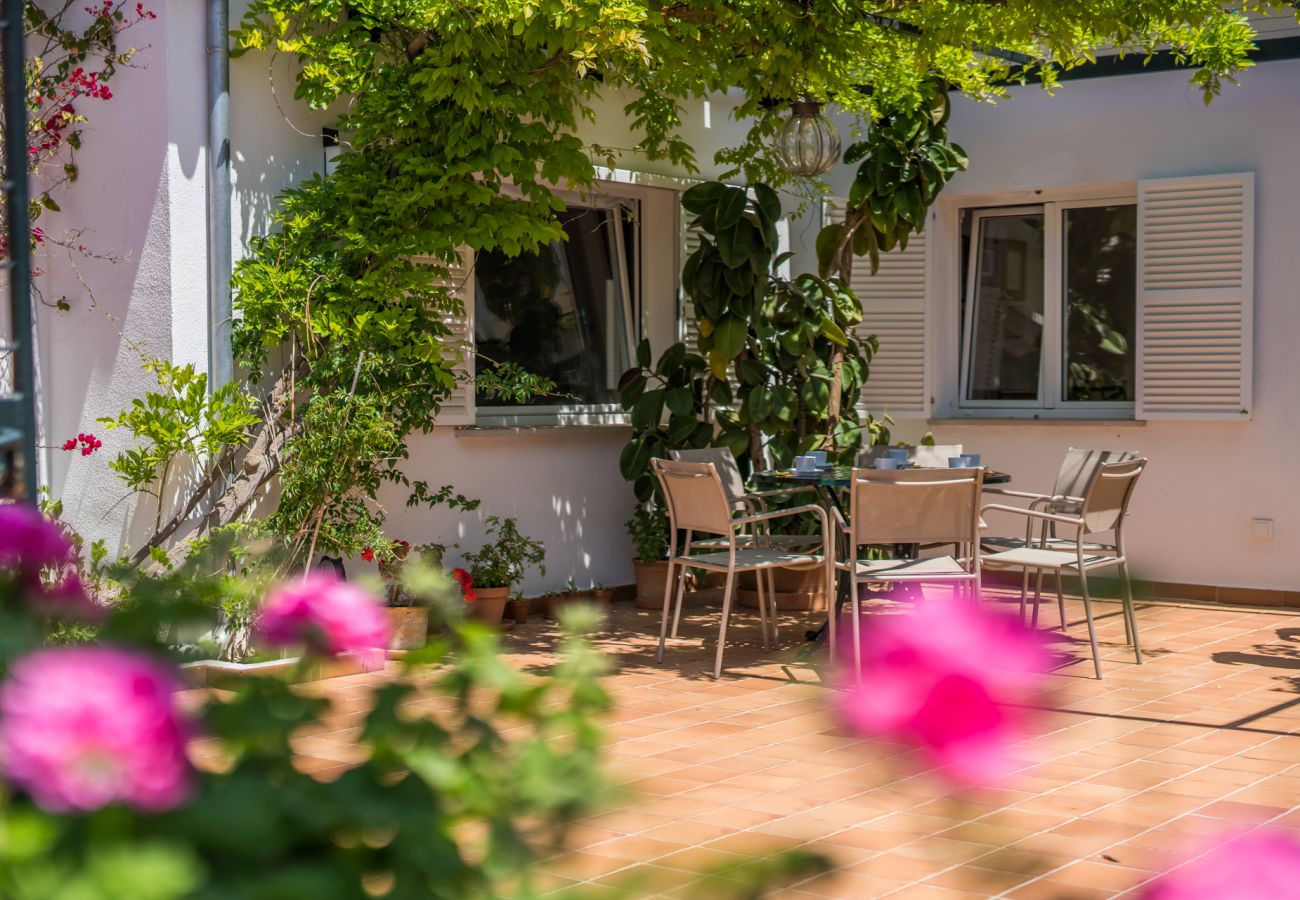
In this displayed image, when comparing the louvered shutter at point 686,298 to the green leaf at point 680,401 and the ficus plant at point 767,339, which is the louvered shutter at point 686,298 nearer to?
the ficus plant at point 767,339

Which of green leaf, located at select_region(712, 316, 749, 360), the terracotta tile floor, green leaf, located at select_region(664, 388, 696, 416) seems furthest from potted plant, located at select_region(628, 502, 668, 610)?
the terracotta tile floor

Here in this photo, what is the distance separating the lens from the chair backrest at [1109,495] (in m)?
5.86

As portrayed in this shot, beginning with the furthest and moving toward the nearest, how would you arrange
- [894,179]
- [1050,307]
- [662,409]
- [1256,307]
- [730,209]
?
[1050,307] → [1256,307] → [662,409] → [894,179] → [730,209]

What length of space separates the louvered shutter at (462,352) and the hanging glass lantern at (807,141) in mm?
1567

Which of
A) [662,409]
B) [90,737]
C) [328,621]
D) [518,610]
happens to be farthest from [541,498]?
[90,737]

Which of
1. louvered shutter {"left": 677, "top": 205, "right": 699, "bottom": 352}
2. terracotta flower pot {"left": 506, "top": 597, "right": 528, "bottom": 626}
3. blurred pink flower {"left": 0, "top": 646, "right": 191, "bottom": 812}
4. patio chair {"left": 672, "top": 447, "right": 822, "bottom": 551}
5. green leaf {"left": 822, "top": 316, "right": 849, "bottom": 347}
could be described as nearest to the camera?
blurred pink flower {"left": 0, "top": 646, "right": 191, "bottom": 812}

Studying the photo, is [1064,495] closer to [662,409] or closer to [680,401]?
[680,401]

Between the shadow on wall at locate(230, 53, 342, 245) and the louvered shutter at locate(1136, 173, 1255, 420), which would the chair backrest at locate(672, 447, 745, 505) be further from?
the louvered shutter at locate(1136, 173, 1255, 420)

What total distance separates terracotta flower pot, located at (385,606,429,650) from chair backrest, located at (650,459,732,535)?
1138 mm

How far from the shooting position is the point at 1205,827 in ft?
12.3

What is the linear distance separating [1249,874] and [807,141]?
631cm

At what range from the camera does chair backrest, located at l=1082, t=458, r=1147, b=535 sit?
586cm

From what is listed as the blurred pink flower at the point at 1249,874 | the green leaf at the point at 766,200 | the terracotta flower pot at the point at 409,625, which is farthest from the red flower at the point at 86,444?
the blurred pink flower at the point at 1249,874

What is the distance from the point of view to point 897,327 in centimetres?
889
